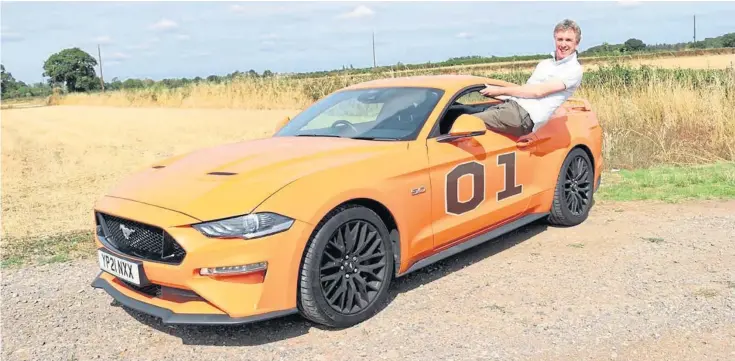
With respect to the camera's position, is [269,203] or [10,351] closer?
[269,203]

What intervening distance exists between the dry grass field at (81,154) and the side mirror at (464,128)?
4292mm

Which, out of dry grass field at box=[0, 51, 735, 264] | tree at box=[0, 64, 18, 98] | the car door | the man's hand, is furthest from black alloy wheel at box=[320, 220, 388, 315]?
tree at box=[0, 64, 18, 98]

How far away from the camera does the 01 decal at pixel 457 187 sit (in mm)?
4476

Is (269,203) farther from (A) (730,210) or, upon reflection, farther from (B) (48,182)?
(B) (48,182)

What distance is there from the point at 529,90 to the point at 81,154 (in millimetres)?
11238

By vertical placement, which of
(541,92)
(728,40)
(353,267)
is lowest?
(353,267)

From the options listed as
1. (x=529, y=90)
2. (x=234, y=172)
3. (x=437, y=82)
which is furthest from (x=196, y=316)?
(x=529, y=90)

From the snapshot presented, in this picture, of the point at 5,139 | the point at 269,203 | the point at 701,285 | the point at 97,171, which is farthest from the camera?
the point at 5,139

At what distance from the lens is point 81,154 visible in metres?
13.6

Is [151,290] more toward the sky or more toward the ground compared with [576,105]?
more toward the ground

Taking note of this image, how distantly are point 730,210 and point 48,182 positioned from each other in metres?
9.64

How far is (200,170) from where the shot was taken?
13.2 ft

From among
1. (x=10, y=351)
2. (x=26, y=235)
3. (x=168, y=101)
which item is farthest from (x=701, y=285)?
(x=168, y=101)

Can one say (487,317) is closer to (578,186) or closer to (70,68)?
(578,186)
